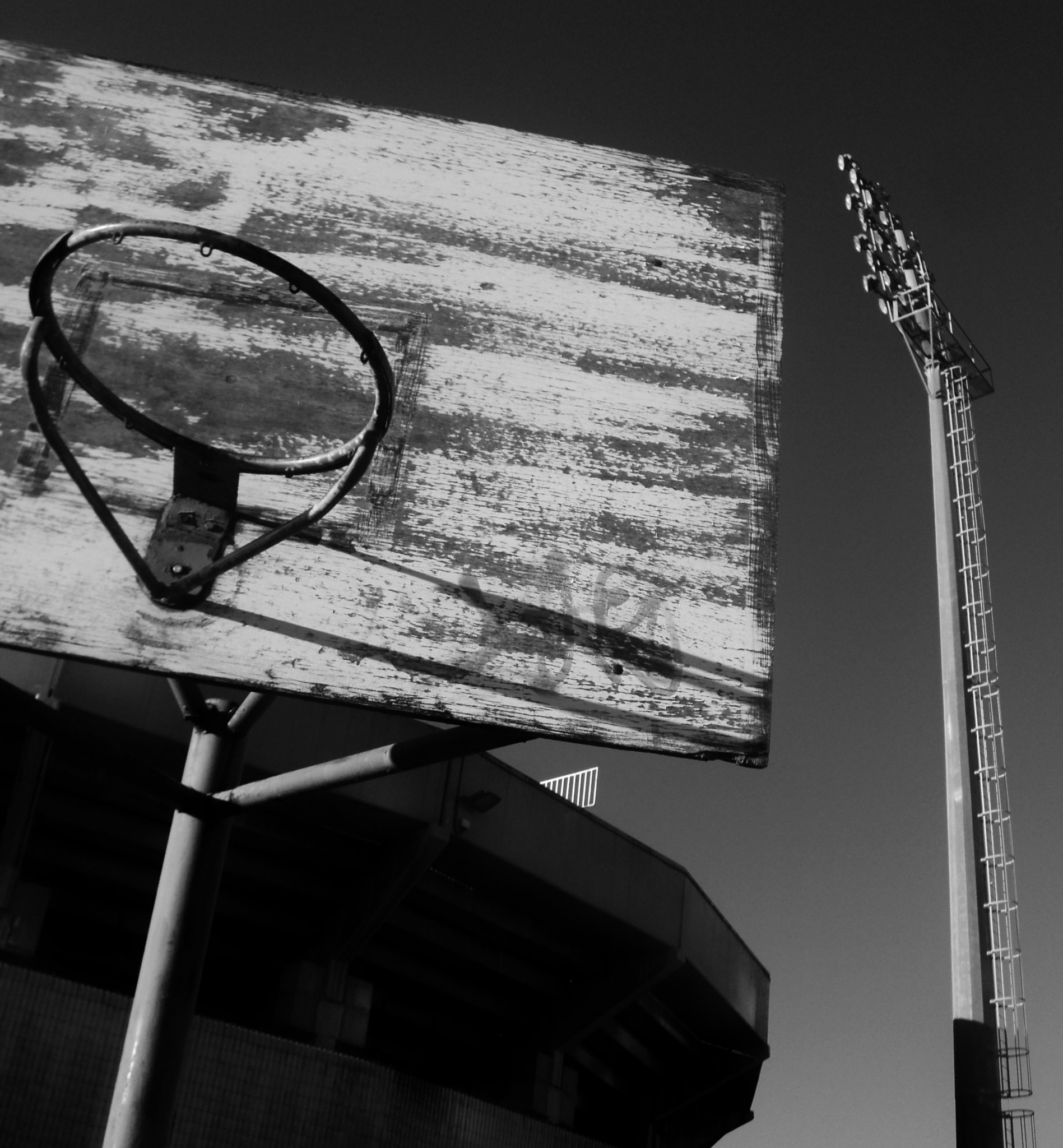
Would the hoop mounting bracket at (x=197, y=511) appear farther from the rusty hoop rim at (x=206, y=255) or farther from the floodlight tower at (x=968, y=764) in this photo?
the floodlight tower at (x=968, y=764)

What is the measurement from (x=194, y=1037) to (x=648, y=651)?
528cm

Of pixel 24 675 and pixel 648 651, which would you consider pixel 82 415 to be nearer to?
pixel 648 651

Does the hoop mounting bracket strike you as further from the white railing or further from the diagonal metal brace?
the white railing

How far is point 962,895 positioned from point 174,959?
6.20 meters

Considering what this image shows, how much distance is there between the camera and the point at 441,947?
31.2 feet

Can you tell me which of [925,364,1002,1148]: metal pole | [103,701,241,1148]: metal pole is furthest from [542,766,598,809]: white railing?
[103,701,241,1148]: metal pole

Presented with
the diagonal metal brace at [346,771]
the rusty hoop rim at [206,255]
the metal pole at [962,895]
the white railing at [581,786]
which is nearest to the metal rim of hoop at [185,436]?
the rusty hoop rim at [206,255]

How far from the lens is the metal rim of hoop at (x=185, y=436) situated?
8.93ft

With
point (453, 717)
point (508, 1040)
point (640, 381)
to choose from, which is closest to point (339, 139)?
point (640, 381)

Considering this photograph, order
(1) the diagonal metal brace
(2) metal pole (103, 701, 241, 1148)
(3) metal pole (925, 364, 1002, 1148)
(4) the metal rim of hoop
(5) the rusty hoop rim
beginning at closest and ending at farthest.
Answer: (5) the rusty hoop rim, (4) the metal rim of hoop, (2) metal pole (103, 701, 241, 1148), (1) the diagonal metal brace, (3) metal pole (925, 364, 1002, 1148)

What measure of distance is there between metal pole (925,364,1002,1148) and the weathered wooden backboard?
17.9 feet

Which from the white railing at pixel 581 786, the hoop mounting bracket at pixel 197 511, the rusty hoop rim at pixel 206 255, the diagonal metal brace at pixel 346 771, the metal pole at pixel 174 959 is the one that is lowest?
the metal pole at pixel 174 959

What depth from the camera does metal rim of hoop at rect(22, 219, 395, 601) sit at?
2721mm

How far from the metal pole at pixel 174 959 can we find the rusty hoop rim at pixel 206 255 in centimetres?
138
